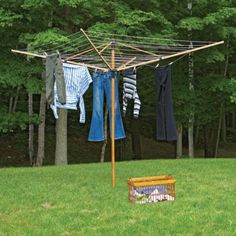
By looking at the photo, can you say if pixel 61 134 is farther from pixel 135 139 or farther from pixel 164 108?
pixel 164 108

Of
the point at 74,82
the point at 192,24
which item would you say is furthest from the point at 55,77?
the point at 192,24

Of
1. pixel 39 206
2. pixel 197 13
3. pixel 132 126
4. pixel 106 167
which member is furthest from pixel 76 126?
pixel 39 206

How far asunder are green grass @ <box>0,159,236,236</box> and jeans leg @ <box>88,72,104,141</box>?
887 mm

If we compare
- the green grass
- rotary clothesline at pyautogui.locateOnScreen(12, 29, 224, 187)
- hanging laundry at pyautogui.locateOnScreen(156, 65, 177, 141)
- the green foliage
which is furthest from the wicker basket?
the green foliage

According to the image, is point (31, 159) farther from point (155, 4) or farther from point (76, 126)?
point (155, 4)

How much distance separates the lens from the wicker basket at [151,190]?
7.21m

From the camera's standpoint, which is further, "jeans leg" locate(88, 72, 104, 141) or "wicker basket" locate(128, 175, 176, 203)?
"jeans leg" locate(88, 72, 104, 141)

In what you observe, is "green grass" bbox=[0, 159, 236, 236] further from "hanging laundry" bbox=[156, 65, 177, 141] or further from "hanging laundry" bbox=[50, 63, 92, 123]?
"hanging laundry" bbox=[50, 63, 92, 123]

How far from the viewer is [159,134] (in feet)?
27.9

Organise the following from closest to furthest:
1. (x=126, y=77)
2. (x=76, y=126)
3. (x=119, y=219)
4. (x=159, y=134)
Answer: (x=119, y=219), (x=159, y=134), (x=126, y=77), (x=76, y=126)

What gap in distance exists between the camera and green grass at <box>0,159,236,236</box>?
228 inches

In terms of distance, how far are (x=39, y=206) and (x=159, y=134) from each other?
2.50 metres

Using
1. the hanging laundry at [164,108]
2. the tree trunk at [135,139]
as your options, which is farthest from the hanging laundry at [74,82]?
the tree trunk at [135,139]

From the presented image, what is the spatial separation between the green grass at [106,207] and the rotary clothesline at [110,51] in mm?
1121
